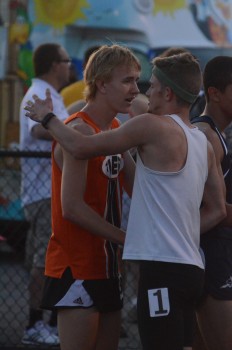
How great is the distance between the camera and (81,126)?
4.41 m

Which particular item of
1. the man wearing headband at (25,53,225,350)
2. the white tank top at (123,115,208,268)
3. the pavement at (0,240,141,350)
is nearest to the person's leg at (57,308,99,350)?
the man wearing headband at (25,53,225,350)

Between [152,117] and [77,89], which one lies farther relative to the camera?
[77,89]

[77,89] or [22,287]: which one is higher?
[77,89]

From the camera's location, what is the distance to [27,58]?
10.4 meters

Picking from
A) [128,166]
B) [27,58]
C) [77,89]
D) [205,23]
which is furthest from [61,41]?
[128,166]

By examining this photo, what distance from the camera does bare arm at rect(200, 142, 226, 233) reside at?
4.46 meters

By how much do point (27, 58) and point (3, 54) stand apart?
10.9 inches

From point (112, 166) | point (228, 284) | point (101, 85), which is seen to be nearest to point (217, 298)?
point (228, 284)

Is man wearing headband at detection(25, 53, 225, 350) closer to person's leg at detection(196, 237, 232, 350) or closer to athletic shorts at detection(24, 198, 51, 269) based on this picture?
person's leg at detection(196, 237, 232, 350)

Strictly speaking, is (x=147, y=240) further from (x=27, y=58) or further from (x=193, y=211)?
(x=27, y=58)

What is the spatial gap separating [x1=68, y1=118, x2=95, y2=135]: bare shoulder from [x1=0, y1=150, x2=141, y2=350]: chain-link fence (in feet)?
6.52

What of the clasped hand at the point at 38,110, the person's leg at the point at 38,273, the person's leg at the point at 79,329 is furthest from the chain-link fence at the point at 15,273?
the clasped hand at the point at 38,110

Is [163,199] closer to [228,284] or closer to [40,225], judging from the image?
[228,284]

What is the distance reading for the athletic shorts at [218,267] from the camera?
4.62 m
